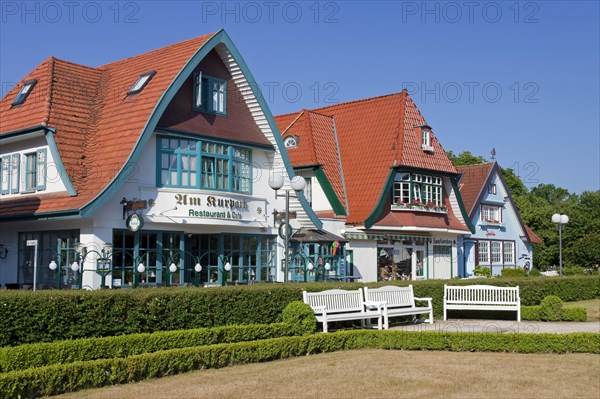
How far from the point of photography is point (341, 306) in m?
17.4

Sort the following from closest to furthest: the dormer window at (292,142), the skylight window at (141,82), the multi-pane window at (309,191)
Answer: the skylight window at (141,82) < the multi-pane window at (309,191) < the dormer window at (292,142)

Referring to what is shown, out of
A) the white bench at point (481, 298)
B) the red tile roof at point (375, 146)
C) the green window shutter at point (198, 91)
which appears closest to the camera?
the white bench at point (481, 298)

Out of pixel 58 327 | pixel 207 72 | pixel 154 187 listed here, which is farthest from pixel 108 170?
pixel 58 327

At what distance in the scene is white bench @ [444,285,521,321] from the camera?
20.3m

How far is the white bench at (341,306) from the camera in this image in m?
16.4

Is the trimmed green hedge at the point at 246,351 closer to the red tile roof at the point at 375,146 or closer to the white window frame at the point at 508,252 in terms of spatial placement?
the red tile roof at the point at 375,146

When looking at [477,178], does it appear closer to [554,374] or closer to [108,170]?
[108,170]

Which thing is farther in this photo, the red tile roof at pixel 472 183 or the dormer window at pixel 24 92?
the red tile roof at pixel 472 183

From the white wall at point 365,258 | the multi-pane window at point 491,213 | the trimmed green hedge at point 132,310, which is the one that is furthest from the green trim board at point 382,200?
the multi-pane window at point 491,213

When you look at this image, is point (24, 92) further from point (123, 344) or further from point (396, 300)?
point (123, 344)

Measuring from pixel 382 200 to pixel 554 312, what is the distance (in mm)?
11111

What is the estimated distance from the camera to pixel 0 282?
23.4 meters

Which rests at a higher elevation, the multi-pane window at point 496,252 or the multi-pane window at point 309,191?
the multi-pane window at point 309,191

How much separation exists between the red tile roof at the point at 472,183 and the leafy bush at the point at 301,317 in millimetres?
26470
